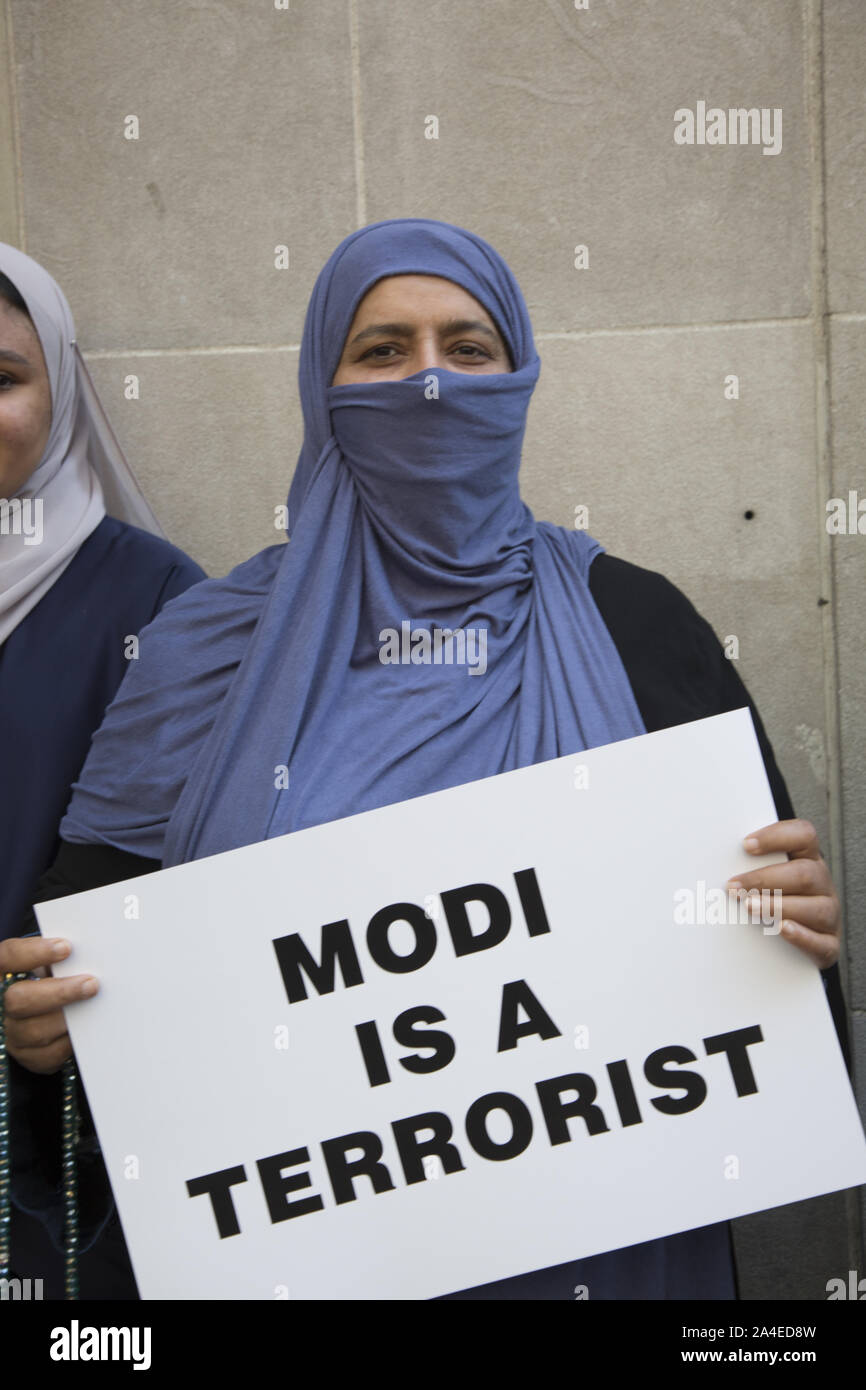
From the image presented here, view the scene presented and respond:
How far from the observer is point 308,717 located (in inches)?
63.7

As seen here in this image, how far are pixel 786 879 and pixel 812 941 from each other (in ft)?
0.27

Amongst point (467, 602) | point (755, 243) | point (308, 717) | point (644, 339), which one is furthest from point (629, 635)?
point (755, 243)

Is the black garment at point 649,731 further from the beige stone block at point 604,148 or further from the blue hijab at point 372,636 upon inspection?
the beige stone block at point 604,148

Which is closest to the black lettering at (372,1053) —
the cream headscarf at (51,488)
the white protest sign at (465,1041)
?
the white protest sign at (465,1041)

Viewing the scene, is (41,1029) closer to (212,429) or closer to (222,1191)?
(222,1191)

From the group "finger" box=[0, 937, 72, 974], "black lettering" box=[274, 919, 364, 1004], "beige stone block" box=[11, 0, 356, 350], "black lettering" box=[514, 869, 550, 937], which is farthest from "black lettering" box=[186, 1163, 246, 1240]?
"beige stone block" box=[11, 0, 356, 350]

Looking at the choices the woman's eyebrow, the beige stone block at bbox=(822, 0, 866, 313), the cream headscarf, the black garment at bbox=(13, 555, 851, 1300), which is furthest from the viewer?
the beige stone block at bbox=(822, 0, 866, 313)

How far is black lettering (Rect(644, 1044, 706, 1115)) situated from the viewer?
1.46m

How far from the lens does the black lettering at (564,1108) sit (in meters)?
1.46

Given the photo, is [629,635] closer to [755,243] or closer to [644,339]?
[644,339]

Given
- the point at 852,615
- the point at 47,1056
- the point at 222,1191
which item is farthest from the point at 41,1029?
the point at 852,615

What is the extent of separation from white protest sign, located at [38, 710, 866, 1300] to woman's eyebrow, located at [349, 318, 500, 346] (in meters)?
0.65

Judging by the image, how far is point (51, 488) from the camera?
2.24 metres
